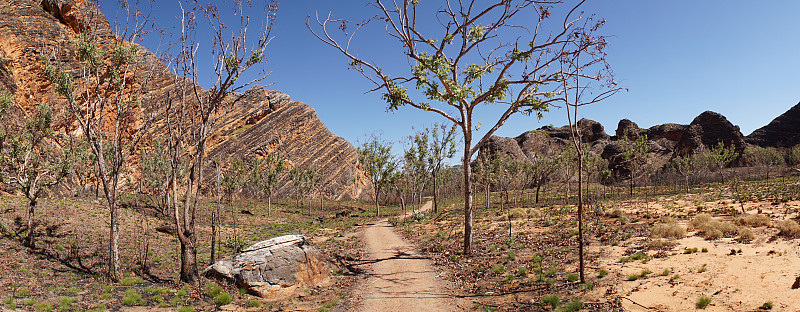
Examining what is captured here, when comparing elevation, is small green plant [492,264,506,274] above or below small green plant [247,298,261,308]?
above

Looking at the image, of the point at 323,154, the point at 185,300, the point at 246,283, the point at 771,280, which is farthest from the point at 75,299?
the point at 323,154

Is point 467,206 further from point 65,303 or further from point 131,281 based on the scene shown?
point 65,303

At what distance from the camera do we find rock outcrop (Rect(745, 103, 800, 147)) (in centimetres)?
10691

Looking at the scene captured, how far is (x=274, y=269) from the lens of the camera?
37.1 ft

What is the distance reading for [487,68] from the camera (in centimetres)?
1306

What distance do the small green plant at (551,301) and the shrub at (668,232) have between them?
8093 mm

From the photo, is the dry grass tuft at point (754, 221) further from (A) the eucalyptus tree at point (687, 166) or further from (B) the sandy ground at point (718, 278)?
(A) the eucalyptus tree at point (687, 166)

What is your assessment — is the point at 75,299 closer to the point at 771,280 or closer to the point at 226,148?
the point at 771,280

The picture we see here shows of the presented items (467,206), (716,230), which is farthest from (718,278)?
(467,206)

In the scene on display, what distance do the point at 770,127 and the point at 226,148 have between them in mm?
165867

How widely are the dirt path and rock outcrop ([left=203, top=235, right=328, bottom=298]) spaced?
2037 millimetres

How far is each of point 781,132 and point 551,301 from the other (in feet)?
509

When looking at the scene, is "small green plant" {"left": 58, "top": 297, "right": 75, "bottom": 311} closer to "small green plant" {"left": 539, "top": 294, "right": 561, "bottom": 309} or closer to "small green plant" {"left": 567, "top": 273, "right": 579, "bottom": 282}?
"small green plant" {"left": 539, "top": 294, "right": 561, "bottom": 309}

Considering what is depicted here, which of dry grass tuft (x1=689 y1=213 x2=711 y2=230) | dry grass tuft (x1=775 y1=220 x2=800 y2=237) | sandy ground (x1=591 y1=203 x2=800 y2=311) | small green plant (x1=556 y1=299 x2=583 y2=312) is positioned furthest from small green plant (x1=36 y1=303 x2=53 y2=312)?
dry grass tuft (x1=689 y1=213 x2=711 y2=230)
